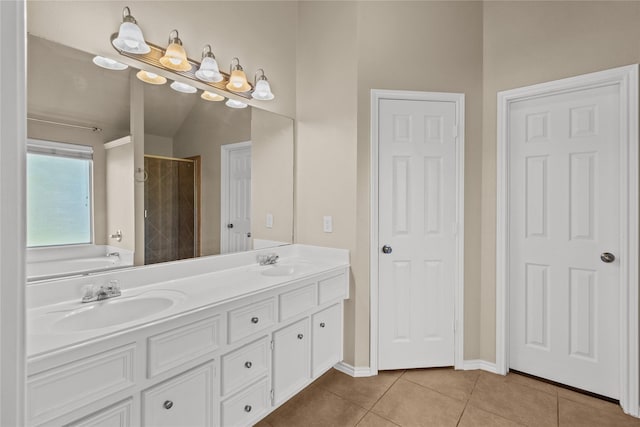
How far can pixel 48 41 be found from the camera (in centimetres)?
135

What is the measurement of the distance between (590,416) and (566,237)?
108 cm

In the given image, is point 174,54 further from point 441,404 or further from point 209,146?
point 441,404

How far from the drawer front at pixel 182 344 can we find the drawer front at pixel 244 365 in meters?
0.14

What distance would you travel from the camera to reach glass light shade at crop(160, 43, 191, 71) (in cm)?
168

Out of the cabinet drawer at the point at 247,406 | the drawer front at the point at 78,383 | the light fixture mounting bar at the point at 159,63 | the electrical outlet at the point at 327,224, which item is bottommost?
the cabinet drawer at the point at 247,406

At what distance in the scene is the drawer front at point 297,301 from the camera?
1.75m

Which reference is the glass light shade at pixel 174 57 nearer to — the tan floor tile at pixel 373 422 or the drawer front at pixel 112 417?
the drawer front at pixel 112 417

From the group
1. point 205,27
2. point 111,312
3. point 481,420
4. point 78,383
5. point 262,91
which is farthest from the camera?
point 262,91

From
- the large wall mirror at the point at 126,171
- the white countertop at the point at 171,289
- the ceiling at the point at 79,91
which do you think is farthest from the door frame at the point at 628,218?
the ceiling at the point at 79,91

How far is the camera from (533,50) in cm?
220

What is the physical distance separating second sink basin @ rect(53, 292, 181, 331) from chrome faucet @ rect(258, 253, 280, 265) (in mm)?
797

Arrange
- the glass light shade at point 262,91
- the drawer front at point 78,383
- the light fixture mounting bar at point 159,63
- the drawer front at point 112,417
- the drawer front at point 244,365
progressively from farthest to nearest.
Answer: the glass light shade at point 262,91, the light fixture mounting bar at point 159,63, the drawer front at point 244,365, the drawer front at point 112,417, the drawer front at point 78,383

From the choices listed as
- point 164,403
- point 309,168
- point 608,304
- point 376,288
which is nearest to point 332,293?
point 376,288

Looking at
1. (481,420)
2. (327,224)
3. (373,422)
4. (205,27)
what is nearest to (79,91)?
(205,27)
